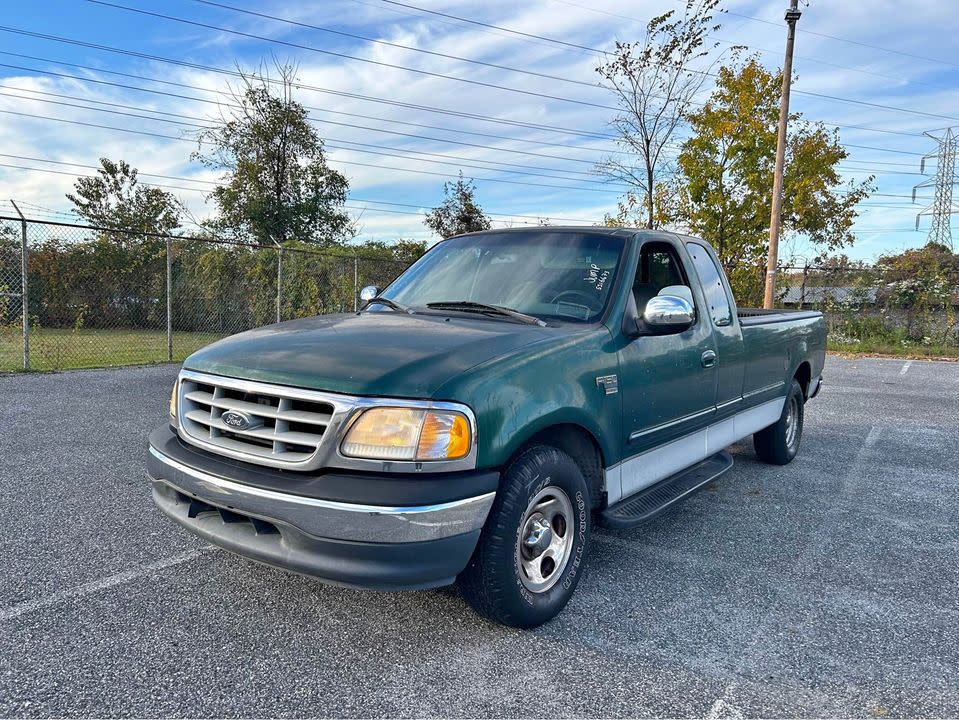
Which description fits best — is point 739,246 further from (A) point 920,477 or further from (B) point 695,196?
(A) point 920,477

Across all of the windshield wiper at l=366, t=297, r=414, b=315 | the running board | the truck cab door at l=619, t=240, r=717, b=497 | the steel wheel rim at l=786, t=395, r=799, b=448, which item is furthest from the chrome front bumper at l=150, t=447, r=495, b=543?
the steel wheel rim at l=786, t=395, r=799, b=448

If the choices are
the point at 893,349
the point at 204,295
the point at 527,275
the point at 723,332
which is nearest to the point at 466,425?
the point at 527,275

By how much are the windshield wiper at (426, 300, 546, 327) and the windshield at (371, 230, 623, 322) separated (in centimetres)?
8

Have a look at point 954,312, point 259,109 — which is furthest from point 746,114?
point 259,109

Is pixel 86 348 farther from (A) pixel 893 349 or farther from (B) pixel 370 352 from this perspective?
(A) pixel 893 349

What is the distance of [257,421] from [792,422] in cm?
514

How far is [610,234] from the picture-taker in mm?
3988

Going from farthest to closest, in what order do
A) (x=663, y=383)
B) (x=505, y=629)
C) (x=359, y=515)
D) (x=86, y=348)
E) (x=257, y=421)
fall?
(x=86, y=348) → (x=663, y=383) → (x=505, y=629) → (x=257, y=421) → (x=359, y=515)

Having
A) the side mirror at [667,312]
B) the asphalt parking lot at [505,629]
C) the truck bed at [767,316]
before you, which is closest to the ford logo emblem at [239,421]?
the asphalt parking lot at [505,629]

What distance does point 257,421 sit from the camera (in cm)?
274

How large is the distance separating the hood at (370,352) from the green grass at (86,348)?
910cm

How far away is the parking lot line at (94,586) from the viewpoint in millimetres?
2973

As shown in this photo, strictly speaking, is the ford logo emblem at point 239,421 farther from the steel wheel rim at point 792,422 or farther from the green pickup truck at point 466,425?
the steel wheel rim at point 792,422

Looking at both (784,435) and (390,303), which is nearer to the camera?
(390,303)
